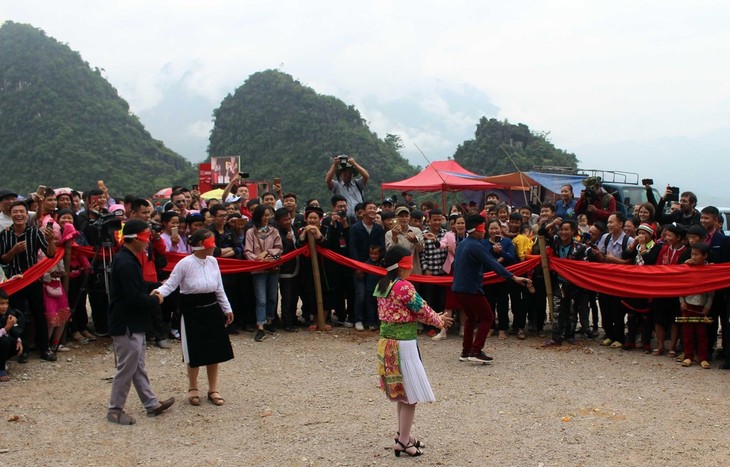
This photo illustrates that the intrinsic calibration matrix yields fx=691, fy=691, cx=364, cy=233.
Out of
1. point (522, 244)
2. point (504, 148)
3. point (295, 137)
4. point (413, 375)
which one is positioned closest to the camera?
point (413, 375)

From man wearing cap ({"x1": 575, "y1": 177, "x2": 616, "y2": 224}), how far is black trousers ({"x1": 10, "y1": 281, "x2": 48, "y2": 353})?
8.61m

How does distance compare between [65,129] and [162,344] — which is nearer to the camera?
[162,344]

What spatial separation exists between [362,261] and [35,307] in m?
4.56

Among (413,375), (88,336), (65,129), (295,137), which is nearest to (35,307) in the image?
(88,336)

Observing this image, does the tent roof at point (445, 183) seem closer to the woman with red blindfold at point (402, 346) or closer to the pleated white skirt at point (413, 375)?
the woman with red blindfold at point (402, 346)

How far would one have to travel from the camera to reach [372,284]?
415 inches

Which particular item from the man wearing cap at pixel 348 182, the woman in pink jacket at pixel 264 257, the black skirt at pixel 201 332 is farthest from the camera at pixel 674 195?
the black skirt at pixel 201 332

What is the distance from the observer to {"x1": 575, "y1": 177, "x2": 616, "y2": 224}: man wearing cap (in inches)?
467

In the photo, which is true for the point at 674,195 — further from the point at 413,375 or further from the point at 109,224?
the point at 109,224

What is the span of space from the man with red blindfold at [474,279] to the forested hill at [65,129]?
42.5 metres

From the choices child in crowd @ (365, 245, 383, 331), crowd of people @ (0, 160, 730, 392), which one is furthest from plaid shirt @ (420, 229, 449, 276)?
child in crowd @ (365, 245, 383, 331)

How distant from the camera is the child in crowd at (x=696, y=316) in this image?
8164 millimetres

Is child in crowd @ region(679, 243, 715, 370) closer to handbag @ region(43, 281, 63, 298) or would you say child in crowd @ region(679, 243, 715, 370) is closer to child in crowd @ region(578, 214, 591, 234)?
child in crowd @ region(578, 214, 591, 234)

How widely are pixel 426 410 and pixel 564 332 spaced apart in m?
3.52
